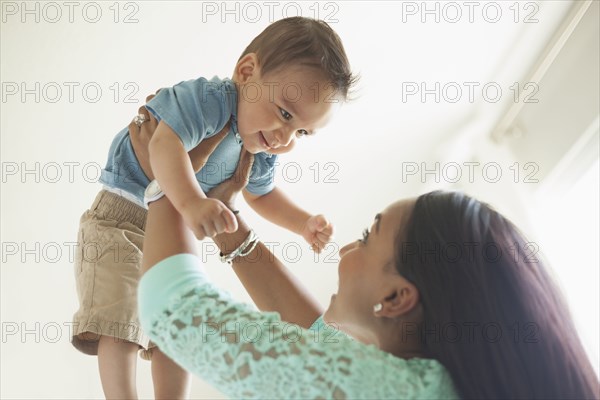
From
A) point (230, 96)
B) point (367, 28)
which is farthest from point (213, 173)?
point (367, 28)

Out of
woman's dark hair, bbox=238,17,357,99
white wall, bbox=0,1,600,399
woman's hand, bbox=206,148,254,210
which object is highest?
woman's dark hair, bbox=238,17,357,99

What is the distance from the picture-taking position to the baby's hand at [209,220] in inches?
29.1

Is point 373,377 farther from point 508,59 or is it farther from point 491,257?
point 508,59

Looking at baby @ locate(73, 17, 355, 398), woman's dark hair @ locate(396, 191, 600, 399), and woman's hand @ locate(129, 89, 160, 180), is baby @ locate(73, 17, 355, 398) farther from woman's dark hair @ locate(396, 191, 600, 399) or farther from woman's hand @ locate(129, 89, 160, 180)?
woman's dark hair @ locate(396, 191, 600, 399)

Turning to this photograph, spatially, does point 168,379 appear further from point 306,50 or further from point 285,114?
point 306,50

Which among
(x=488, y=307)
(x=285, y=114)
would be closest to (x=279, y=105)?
(x=285, y=114)

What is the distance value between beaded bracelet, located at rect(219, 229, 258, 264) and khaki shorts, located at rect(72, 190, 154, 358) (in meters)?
0.14

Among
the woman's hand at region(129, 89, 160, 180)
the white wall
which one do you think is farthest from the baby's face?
the white wall

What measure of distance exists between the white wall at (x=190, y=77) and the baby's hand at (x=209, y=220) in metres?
0.94

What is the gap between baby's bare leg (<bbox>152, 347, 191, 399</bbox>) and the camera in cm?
93

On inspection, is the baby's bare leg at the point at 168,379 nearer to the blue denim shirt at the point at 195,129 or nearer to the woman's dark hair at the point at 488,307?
the blue denim shirt at the point at 195,129

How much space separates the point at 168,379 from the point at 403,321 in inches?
14.2

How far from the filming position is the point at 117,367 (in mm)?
934

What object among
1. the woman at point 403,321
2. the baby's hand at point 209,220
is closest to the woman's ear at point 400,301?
the woman at point 403,321
